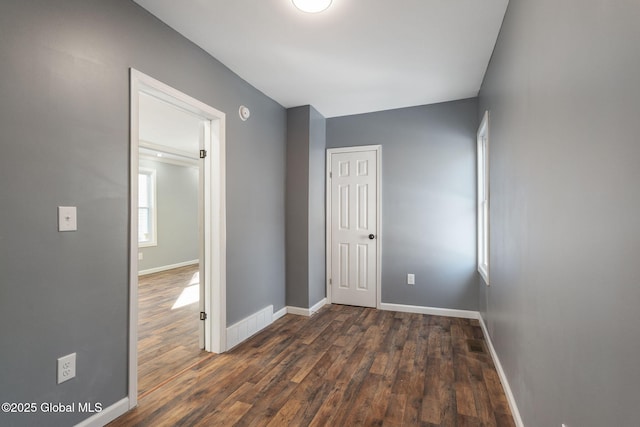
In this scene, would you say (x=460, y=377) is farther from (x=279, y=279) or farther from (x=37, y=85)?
(x=37, y=85)

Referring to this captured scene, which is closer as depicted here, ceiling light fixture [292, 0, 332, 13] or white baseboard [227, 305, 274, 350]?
ceiling light fixture [292, 0, 332, 13]

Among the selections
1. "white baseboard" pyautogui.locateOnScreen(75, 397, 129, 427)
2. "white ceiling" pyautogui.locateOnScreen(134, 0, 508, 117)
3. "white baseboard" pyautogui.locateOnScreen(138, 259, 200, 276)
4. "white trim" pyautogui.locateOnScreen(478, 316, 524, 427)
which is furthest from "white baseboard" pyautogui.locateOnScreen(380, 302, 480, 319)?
"white baseboard" pyautogui.locateOnScreen(138, 259, 200, 276)

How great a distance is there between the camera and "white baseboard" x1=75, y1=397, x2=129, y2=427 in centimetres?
163

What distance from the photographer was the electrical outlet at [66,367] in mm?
1510

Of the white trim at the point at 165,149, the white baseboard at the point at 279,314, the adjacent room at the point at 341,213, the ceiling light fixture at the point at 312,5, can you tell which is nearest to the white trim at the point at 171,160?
the white trim at the point at 165,149

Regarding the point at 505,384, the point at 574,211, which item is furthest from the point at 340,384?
the point at 574,211

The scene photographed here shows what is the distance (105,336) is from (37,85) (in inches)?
53.4

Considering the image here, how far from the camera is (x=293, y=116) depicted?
372 centimetres

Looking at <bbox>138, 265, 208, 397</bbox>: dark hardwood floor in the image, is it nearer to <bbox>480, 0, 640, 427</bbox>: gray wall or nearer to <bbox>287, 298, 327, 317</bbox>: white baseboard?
<bbox>287, 298, 327, 317</bbox>: white baseboard

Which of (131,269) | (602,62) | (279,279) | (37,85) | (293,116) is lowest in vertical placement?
(279,279)

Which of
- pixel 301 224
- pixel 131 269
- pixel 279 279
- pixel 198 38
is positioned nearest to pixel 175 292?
pixel 279 279

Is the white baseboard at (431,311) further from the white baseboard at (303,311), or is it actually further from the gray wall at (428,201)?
the white baseboard at (303,311)

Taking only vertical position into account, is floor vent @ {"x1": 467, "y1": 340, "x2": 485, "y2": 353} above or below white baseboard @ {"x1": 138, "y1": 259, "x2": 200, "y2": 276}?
below

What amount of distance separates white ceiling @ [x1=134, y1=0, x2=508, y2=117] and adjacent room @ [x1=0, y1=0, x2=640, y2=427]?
0.8 inches
